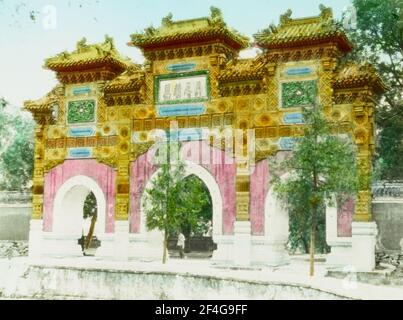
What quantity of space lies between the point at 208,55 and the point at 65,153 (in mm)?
6120

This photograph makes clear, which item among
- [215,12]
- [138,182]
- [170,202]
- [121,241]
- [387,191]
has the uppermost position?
[215,12]

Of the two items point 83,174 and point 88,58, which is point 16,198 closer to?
point 83,174

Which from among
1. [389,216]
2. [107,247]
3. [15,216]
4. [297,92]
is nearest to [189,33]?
[297,92]

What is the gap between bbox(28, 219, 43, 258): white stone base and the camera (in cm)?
2028

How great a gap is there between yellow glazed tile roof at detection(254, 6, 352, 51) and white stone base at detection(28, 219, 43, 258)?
982 centimetres

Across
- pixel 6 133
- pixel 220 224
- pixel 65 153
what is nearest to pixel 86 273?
pixel 220 224

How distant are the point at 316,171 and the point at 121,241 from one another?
7484mm

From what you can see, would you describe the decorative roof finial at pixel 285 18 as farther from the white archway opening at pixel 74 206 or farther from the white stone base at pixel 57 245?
the white stone base at pixel 57 245

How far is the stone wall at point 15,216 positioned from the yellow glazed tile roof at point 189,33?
326 inches

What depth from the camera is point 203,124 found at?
1844cm

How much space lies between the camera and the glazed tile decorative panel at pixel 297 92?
55.7ft

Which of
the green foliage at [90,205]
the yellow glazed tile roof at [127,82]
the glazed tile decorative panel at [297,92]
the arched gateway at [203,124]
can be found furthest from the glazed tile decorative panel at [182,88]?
the green foliage at [90,205]

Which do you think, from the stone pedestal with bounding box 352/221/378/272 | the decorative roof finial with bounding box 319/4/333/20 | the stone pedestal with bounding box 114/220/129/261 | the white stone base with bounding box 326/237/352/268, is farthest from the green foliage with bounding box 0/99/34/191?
the stone pedestal with bounding box 352/221/378/272
